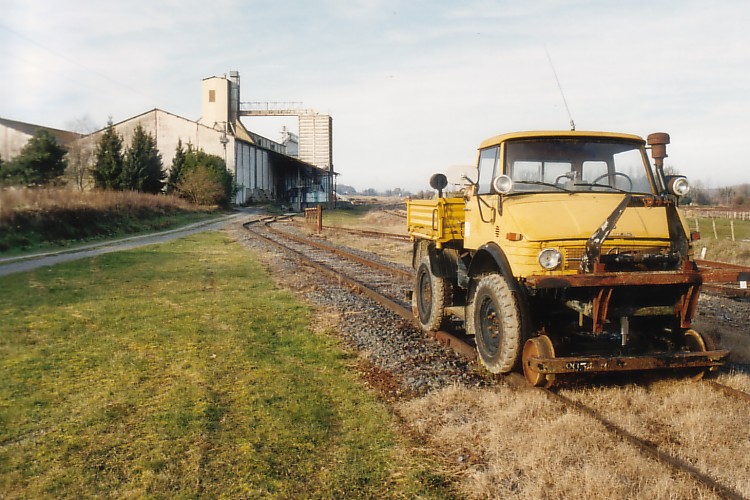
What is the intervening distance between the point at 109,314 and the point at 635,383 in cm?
809

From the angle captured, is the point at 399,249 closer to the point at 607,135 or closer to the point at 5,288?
the point at 5,288

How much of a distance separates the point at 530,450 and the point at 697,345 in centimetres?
247

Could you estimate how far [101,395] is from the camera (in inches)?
232

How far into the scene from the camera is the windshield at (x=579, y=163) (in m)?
6.41

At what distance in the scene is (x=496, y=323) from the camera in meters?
6.25

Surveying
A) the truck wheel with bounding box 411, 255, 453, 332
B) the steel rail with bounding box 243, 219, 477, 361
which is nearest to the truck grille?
the steel rail with bounding box 243, 219, 477, 361

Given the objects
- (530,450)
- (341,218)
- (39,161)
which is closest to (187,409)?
(530,450)

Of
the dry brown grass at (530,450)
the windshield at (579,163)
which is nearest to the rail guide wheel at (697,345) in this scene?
the dry brown grass at (530,450)

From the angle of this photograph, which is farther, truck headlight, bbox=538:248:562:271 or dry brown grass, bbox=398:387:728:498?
truck headlight, bbox=538:248:562:271

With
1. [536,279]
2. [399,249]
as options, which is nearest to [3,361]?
[536,279]

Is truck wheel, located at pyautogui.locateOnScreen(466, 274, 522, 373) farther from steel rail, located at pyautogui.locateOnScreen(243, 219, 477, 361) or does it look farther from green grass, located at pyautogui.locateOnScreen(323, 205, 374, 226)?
green grass, located at pyautogui.locateOnScreen(323, 205, 374, 226)

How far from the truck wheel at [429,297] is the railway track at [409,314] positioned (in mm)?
267

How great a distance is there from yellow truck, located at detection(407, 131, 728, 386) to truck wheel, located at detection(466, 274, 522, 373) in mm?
12

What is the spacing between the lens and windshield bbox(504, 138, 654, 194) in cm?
641
